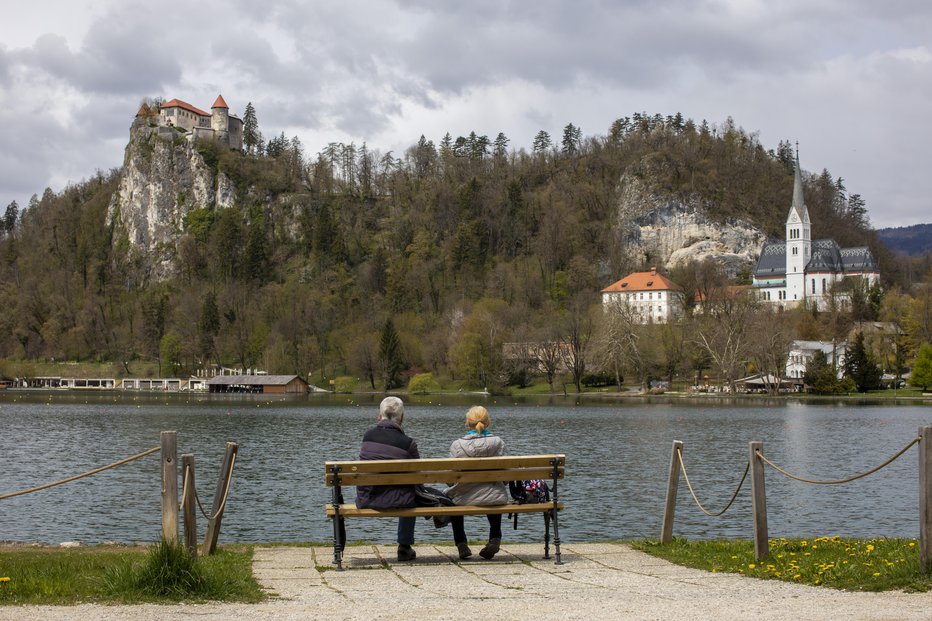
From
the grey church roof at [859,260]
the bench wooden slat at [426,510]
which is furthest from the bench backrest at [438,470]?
the grey church roof at [859,260]

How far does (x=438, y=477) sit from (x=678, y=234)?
180 meters

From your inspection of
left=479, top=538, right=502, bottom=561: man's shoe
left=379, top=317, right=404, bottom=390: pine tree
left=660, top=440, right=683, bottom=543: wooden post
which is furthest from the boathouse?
left=479, top=538, right=502, bottom=561: man's shoe

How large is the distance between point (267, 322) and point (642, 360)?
241 feet

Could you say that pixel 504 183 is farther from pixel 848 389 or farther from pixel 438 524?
pixel 438 524

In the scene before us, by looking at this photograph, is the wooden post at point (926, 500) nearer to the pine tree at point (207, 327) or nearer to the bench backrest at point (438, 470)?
the bench backrest at point (438, 470)

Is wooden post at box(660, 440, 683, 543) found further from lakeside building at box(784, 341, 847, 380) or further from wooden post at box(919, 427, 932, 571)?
lakeside building at box(784, 341, 847, 380)

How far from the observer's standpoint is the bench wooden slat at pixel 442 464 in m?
12.2

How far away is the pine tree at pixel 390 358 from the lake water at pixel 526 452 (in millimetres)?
44246

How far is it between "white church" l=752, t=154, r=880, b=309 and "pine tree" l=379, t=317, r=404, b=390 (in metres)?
68.6

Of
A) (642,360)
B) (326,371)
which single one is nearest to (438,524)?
(642,360)

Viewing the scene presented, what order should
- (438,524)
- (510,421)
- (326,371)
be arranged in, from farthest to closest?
(326,371) → (510,421) → (438,524)

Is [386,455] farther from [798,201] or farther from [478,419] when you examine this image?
[798,201]

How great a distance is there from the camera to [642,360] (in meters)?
112

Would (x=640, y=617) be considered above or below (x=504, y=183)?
below
